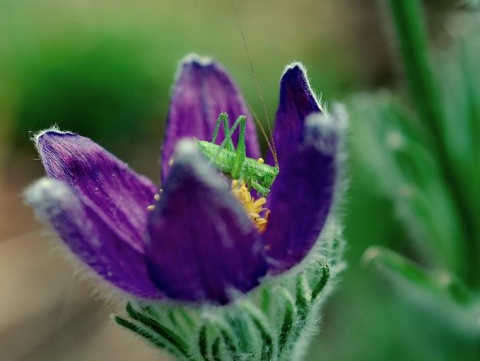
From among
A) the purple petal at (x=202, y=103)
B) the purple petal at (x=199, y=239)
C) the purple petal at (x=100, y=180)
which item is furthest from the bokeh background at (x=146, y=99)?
the purple petal at (x=199, y=239)

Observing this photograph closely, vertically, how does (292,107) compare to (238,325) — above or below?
above

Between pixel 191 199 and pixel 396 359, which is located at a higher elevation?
pixel 191 199

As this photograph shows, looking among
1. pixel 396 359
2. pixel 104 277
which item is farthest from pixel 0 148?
pixel 104 277

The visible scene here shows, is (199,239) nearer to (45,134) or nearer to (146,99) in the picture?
(45,134)

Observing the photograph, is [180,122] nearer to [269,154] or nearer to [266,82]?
[269,154]

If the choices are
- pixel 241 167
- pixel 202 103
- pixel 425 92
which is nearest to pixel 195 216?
pixel 241 167
